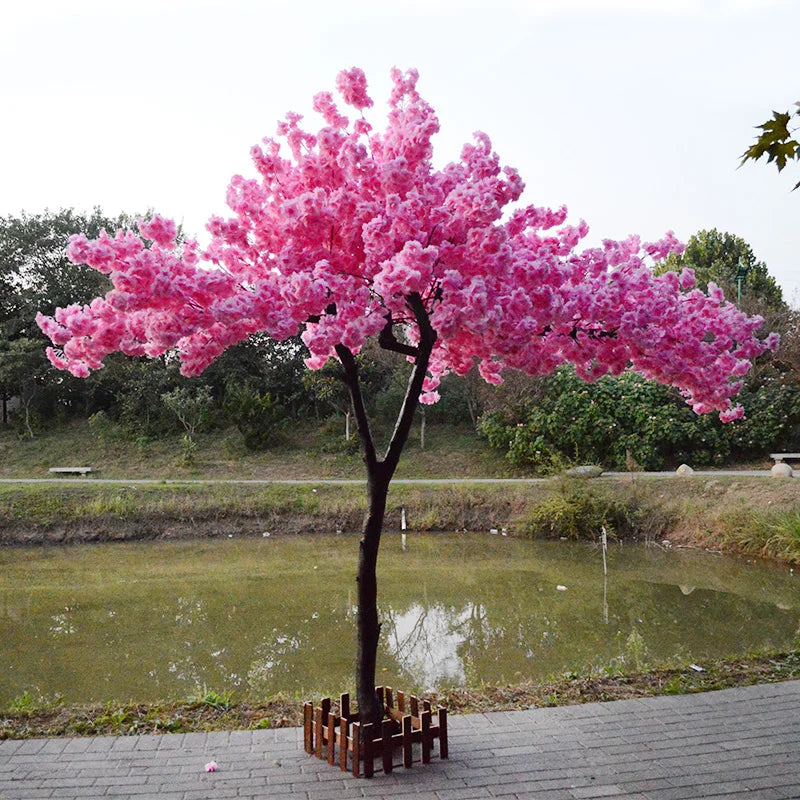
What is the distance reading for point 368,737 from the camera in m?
4.64

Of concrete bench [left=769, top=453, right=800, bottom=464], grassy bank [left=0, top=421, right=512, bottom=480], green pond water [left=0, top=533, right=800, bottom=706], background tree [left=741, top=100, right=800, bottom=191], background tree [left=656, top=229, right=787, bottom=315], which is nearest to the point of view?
background tree [left=741, top=100, right=800, bottom=191]

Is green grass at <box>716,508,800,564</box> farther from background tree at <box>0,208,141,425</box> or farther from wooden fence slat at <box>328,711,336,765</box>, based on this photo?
background tree at <box>0,208,141,425</box>

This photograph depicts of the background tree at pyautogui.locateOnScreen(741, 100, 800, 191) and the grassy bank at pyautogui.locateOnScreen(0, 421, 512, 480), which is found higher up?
the background tree at pyautogui.locateOnScreen(741, 100, 800, 191)

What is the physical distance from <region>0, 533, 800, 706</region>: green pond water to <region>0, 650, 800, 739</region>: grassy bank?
1071mm

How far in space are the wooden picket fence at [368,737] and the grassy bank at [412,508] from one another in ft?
34.2

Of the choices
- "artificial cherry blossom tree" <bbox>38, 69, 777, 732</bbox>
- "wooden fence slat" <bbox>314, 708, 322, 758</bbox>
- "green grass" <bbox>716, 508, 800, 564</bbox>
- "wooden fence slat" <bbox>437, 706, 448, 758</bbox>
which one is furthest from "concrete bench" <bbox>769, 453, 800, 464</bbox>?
"wooden fence slat" <bbox>314, 708, 322, 758</bbox>

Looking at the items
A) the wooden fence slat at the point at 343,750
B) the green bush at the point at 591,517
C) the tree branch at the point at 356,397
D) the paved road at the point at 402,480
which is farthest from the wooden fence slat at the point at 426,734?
the paved road at the point at 402,480

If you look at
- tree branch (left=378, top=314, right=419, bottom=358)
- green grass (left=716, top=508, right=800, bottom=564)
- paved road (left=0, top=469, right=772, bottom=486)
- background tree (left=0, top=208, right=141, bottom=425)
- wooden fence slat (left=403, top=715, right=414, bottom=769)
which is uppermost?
background tree (left=0, top=208, right=141, bottom=425)

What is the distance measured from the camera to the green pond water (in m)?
7.86

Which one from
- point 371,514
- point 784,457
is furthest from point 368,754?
point 784,457

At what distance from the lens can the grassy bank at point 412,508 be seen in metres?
14.9

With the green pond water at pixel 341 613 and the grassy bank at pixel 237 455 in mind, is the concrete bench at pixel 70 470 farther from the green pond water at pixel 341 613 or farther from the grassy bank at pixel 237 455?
the green pond water at pixel 341 613

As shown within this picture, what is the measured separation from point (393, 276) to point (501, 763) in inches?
114

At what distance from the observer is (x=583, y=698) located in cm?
592
